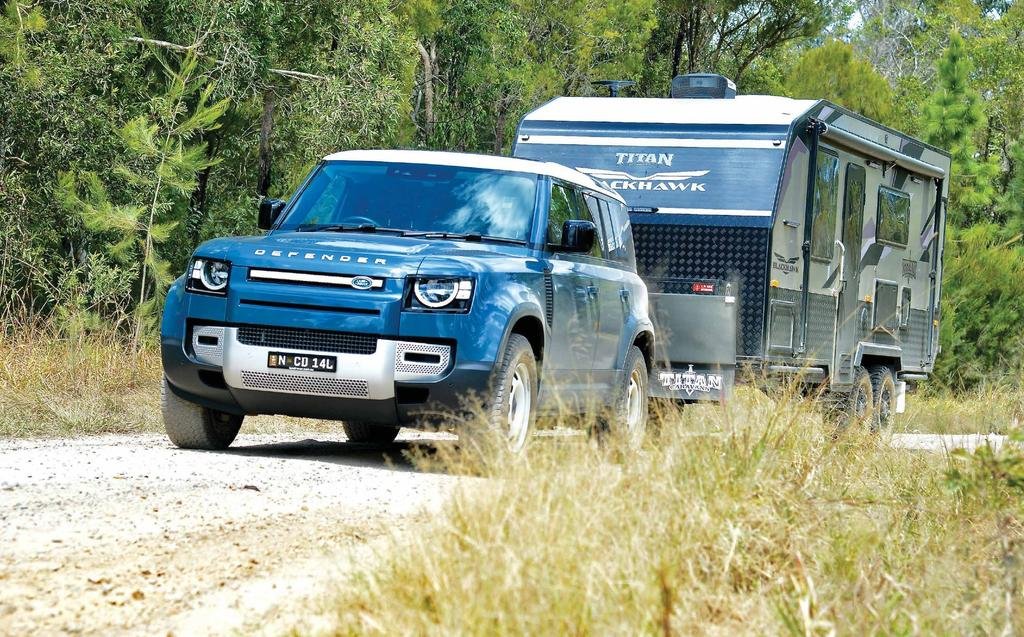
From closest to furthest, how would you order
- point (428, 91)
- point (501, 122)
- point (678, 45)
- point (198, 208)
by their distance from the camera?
point (198, 208), point (428, 91), point (501, 122), point (678, 45)

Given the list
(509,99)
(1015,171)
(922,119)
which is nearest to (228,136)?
(509,99)

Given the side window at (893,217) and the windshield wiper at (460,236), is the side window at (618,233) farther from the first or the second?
the side window at (893,217)

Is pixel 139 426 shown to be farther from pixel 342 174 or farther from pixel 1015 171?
pixel 1015 171

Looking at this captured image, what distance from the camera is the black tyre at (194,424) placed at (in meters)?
10.0

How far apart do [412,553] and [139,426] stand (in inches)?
284

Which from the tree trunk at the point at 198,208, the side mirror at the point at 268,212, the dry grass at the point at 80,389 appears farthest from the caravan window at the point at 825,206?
the tree trunk at the point at 198,208

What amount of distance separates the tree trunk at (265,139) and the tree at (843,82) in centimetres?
1817

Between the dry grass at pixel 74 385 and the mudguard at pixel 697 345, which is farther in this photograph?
the mudguard at pixel 697 345

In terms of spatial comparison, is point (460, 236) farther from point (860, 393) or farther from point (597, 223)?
point (860, 393)

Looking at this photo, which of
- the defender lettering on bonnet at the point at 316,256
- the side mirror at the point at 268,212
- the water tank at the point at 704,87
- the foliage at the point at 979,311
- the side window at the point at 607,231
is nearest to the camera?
the defender lettering on bonnet at the point at 316,256

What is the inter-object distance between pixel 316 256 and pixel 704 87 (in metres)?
6.45

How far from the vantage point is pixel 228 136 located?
1028 inches

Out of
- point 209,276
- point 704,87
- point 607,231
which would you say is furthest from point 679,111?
point 209,276

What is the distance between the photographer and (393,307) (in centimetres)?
925
